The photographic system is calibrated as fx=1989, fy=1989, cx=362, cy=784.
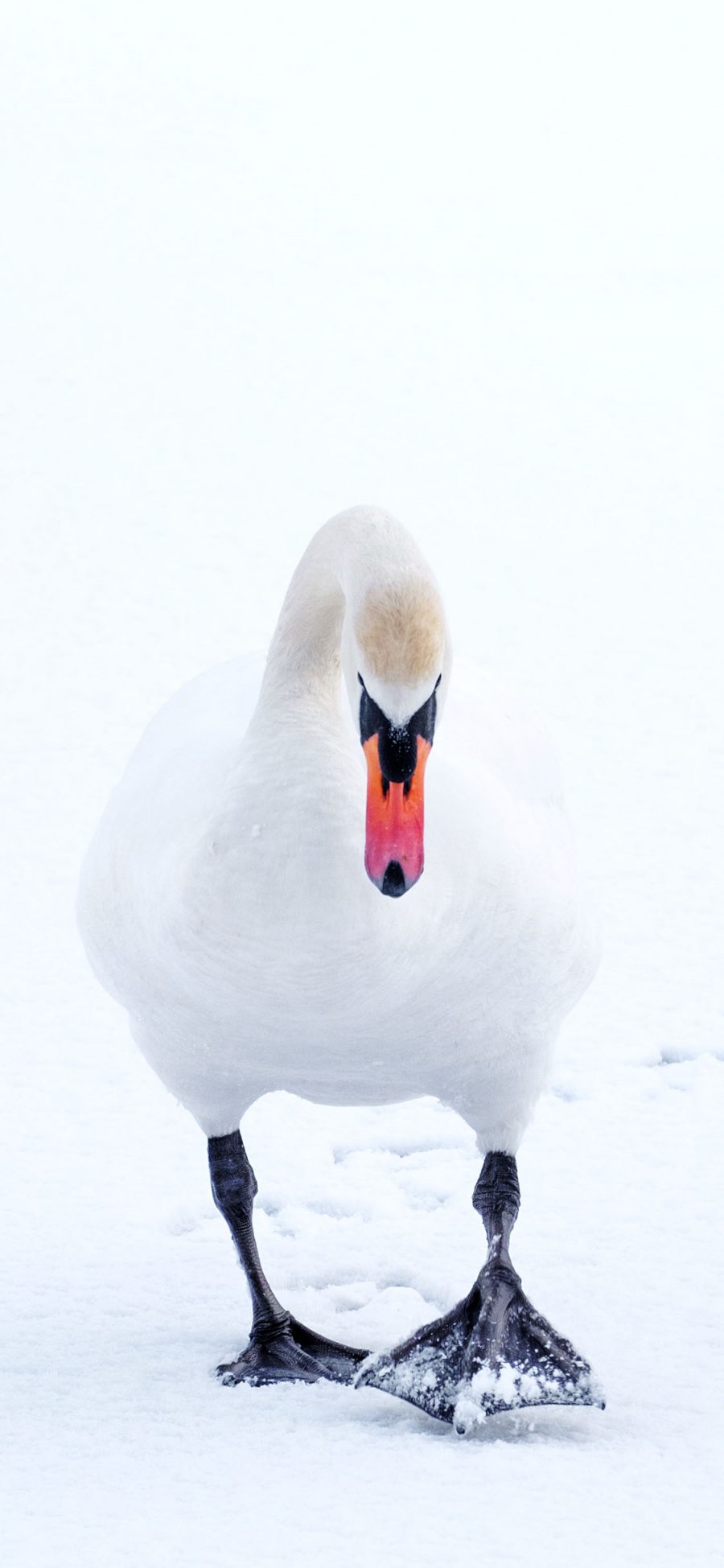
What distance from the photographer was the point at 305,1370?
13.5 feet

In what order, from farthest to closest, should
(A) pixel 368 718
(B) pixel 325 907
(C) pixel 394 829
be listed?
(B) pixel 325 907 < (A) pixel 368 718 < (C) pixel 394 829

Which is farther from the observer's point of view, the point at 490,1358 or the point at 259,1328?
A: the point at 259,1328

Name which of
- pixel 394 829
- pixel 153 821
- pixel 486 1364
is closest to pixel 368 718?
pixel 394 829

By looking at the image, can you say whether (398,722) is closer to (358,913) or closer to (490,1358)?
(358,913)

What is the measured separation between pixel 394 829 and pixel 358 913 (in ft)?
0.93

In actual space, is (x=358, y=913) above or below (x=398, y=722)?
below

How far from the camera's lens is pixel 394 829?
3.09 metres

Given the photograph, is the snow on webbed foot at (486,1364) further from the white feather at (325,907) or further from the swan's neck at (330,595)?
the swan's neck at (330,595)

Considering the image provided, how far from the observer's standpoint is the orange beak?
3.07 m

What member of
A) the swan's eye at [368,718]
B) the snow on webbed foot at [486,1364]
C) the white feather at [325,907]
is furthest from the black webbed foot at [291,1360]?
the swan's eye at [368,718]

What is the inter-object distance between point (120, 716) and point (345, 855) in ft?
23.3

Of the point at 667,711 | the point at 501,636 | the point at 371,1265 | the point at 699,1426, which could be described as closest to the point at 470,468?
the point at 501,636

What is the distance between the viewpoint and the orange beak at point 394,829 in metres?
3.07

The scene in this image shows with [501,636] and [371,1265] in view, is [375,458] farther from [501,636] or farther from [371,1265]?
[371,1265]
